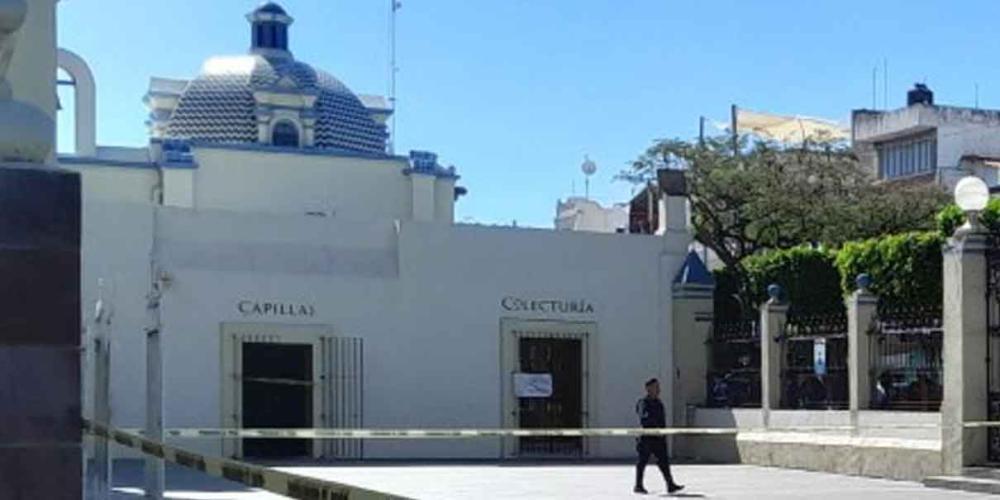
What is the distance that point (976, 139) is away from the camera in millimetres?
55906

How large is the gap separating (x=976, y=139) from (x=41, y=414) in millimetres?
54949

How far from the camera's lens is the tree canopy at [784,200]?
136ft

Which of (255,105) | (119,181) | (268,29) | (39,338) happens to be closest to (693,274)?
(119,181)

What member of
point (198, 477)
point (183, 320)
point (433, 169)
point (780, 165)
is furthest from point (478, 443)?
point (780, 165)

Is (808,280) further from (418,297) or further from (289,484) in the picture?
(289,484)

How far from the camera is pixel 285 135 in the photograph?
1597 inches

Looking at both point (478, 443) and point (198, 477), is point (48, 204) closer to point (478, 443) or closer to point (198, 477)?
point (198, 477)

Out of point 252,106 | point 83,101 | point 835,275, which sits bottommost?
point 835,275

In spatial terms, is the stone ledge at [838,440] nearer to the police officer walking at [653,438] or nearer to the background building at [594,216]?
the police officer walking at [653,438]

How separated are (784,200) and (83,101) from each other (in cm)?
1934

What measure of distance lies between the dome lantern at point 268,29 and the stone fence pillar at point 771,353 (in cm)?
2327

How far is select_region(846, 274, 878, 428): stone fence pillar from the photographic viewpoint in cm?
2261

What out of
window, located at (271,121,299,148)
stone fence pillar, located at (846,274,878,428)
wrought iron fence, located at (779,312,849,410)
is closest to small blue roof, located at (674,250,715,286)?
wrought iron fence, located at (779,312,849,410)

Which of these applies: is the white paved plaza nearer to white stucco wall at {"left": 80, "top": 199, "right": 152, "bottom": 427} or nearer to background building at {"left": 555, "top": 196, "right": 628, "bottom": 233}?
white stucco wall at {"left": 80, "top": 199, "right": 152, "bottom": 427}
